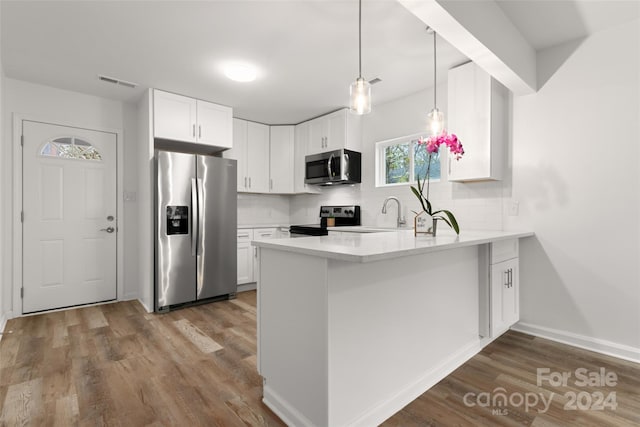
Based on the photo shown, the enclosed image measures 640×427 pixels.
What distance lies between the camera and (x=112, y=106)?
387 cm

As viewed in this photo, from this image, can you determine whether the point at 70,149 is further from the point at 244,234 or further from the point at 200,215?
the point at 244,234

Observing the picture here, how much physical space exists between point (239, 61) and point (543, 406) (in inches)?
131

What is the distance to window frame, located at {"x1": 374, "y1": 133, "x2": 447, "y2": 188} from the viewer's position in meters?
3.43

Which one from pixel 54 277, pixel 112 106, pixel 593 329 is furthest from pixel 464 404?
pixel 112 106

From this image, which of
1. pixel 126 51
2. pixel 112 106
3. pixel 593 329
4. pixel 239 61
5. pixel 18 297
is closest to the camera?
pixel 593 329

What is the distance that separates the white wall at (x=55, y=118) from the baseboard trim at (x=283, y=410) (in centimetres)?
302

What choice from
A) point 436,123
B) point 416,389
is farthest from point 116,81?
point 416,389

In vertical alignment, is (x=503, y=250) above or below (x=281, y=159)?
below

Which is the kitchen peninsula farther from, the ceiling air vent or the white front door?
the white front door

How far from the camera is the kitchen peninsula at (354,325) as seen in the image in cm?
141

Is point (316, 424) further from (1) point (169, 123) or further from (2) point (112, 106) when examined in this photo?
(2) point (112, 106)

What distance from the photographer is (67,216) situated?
3584 mm

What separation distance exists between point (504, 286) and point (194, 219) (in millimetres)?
3122

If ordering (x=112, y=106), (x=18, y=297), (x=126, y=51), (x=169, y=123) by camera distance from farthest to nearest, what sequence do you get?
(x=112, y=106), (x=169, y=123), (x=18, y=297), (x=126, y=51)
